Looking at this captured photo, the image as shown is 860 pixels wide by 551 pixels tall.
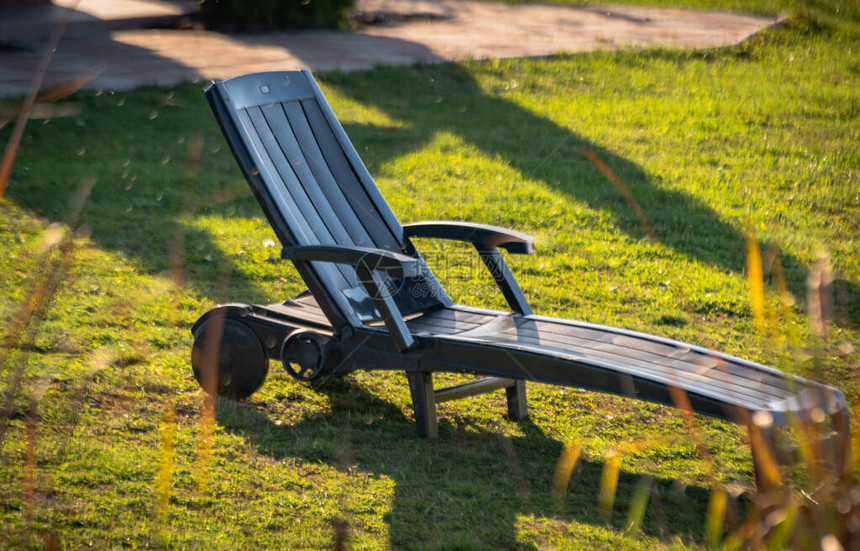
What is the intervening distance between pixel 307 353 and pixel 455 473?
35.2 inches

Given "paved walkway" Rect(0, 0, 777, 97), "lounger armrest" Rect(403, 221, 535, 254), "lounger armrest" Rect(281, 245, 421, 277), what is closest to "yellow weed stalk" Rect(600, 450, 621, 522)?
"lounger armrest" Rect(403, 221, 535, 254)

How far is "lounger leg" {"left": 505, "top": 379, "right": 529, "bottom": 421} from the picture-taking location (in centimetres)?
449

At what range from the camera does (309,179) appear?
16.1 feet

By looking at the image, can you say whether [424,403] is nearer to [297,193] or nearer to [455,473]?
[455,473]

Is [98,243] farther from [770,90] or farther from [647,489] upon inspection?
[770,90]

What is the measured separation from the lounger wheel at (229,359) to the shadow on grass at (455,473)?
100mm

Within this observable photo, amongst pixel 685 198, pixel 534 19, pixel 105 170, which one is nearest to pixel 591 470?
pixel 685 198

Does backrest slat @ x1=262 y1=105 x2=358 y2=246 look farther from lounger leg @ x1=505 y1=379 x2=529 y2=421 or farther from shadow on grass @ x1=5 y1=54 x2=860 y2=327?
Result: shadow on grass @ x1=5 y1=54 x2=860 y2=327

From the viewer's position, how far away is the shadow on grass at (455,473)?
3518 millimetres

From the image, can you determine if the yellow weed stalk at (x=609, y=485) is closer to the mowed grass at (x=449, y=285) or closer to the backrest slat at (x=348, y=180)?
the mowed grass at (x=449, y=285)

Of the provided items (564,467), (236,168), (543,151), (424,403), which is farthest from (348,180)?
(543,151)

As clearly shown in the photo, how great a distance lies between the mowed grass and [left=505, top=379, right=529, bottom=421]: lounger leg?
85 mm

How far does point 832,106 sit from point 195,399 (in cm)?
941

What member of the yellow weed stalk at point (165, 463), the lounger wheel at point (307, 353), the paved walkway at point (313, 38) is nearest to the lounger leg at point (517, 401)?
the lounger wheel at point (307, 353)
